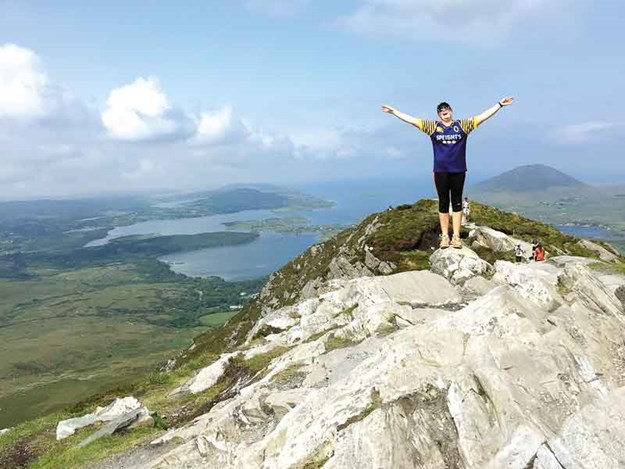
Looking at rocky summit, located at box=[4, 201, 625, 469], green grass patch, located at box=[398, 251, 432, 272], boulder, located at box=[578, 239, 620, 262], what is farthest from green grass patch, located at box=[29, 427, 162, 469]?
boulder, located at box=[578, 239, 620, 262]

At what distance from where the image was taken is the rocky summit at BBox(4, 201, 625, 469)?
11.0 m

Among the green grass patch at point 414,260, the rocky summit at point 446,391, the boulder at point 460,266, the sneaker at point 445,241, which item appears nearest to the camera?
the rocky summit at point 446,391

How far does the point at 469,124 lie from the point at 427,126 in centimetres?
145

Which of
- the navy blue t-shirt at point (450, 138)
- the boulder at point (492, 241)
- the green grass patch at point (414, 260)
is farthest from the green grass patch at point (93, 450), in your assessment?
the boulder at point (492, 241)

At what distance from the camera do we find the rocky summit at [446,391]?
11.0 meters

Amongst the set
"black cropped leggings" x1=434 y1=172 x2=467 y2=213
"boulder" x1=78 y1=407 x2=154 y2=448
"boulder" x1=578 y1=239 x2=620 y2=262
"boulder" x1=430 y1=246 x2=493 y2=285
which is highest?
"black cropped leggings" x1=434 y1=172 x2=467 y2=213

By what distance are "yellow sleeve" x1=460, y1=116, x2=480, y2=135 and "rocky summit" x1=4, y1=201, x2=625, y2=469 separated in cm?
553

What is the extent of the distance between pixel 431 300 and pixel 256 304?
55.0m

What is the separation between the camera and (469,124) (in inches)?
706

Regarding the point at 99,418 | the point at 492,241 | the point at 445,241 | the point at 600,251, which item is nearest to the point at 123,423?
the point at 99,418

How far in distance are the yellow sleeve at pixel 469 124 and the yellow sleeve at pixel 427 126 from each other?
991mm

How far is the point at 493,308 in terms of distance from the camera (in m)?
14.9

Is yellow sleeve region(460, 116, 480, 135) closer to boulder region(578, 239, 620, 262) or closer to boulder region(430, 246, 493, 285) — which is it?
boulder region(430, 246, 493, 285)

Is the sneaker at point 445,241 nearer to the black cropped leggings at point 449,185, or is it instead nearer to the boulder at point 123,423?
the black cropped leggings at point 449,185
